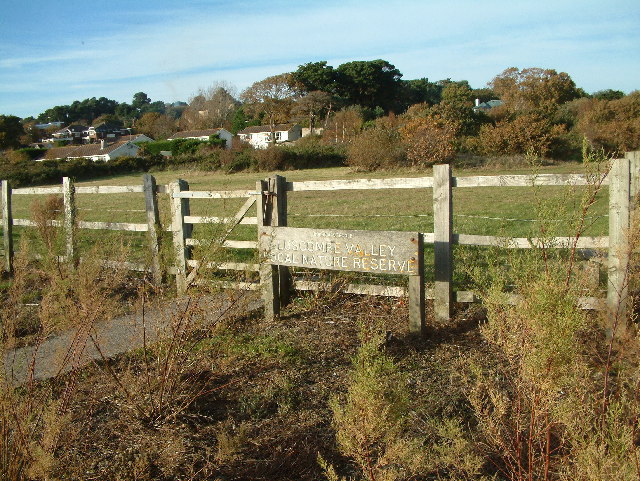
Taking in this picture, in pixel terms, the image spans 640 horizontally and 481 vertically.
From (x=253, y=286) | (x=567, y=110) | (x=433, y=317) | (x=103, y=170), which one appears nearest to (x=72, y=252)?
(x=253, y=286)

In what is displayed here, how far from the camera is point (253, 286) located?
5043 millimetres

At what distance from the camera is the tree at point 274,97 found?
64938 millimetres

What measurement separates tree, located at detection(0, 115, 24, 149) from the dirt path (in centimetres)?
5579

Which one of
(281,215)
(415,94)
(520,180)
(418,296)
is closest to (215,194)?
(281,215)

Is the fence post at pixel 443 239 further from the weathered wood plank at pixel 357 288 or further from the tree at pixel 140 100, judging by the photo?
the tree at pixel 140 100

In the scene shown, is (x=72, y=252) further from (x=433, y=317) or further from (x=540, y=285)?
(x=540, y=285)

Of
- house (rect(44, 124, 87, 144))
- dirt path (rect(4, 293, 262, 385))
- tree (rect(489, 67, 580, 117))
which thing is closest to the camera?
dirt path (rect(4, 293, 262, 385))

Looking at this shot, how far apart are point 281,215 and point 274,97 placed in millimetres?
61236

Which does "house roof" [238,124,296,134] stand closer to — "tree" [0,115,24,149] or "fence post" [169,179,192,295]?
"tree" [0,115,24,149]

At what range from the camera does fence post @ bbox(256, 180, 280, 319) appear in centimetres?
627

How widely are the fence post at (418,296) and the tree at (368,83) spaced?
62.1 meters

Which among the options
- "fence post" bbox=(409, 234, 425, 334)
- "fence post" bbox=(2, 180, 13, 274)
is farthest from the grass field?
"fence post" bbox=(409, 234, 425, 334)

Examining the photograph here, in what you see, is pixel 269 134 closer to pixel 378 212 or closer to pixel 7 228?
pixel 378 212

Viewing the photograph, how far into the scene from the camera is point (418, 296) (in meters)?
5.61
